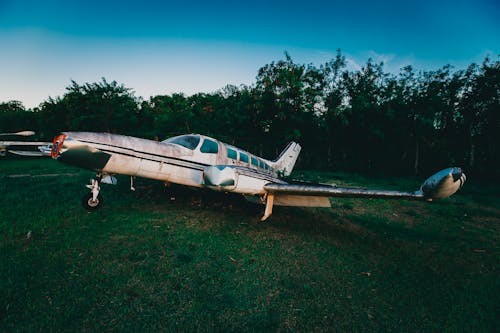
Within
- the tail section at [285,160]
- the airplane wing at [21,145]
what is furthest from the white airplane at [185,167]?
the airplane wing at [21,145]

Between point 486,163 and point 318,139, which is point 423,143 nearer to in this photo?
point 486,163

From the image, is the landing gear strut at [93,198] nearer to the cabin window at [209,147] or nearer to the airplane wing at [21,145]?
the cabin window at [209,147]

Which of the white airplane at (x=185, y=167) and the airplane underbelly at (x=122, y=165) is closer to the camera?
the white airplane at (x=185, y=167)

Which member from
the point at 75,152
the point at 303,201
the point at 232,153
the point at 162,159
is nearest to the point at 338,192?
the point at 303,201

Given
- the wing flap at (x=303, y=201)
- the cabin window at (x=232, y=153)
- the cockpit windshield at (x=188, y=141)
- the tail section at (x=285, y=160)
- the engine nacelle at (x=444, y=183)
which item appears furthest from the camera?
the tail section at (x=285, y=160)

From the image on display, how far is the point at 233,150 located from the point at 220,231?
2806mm

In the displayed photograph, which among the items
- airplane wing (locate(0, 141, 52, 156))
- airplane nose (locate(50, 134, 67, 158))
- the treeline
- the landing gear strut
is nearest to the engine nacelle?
airplane nose (locate(50, 134, 67, 158))

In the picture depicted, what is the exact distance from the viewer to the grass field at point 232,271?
2797mm

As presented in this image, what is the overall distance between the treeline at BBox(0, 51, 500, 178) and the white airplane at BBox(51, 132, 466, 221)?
17.9 metres

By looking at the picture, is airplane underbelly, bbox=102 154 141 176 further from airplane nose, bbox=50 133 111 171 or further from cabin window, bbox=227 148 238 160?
cabin window, bbox=227 148 238 160

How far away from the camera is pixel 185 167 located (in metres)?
6.26

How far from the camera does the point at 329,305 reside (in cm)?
319

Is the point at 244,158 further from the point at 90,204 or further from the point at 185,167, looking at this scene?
the point at 90,204

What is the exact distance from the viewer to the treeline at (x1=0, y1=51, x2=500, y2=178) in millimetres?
22734
